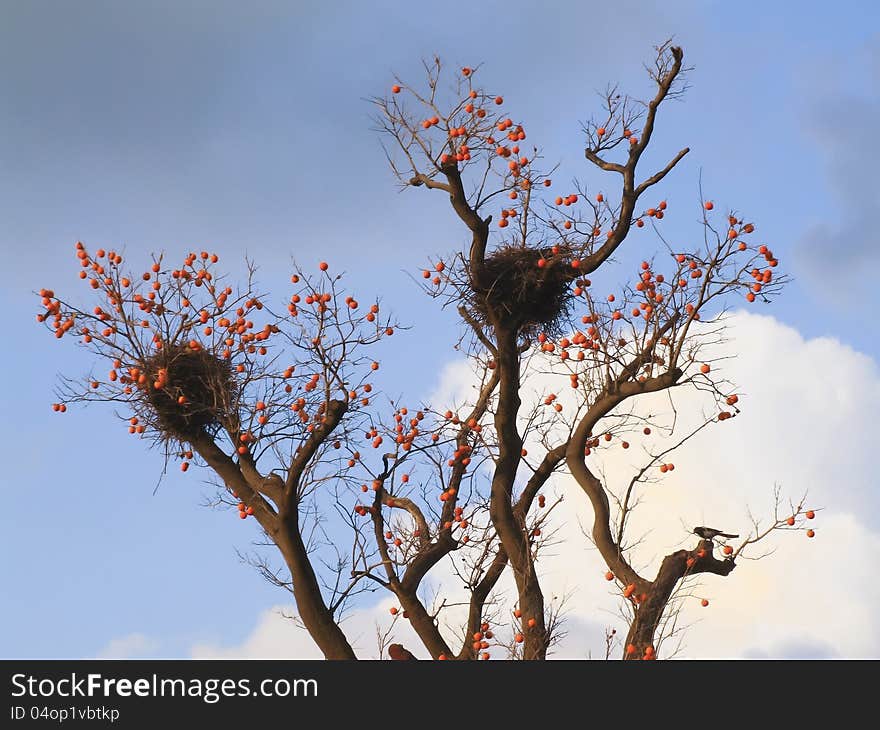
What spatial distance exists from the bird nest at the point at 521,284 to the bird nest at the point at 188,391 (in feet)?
8.85

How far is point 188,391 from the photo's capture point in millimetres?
10570

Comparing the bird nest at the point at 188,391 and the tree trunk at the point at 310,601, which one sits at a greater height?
the bird nest at the point at 188,391

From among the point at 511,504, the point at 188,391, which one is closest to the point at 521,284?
the point at 511,504

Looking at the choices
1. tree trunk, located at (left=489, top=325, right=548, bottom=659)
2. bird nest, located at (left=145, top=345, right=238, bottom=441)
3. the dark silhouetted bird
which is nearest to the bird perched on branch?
tree trunk, located at (left=489, top=325, right=548, bottom=659)

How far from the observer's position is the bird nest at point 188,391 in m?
10.3

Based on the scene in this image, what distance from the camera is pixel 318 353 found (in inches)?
383

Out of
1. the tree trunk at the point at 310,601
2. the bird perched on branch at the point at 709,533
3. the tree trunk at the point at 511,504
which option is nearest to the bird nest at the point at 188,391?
the tree trunk at the point at 310,601

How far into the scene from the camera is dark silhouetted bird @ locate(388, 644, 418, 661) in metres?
9.28

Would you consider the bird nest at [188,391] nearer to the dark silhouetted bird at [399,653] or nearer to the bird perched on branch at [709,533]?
the dark silhouetted bird at [399,653]

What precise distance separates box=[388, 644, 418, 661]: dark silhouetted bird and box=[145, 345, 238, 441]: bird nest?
278 centimetres

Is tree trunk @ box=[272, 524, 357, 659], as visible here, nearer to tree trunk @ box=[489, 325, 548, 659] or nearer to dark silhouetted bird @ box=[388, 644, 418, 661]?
dark silhouetted bird @ box=[388, 644, 418, 661]
